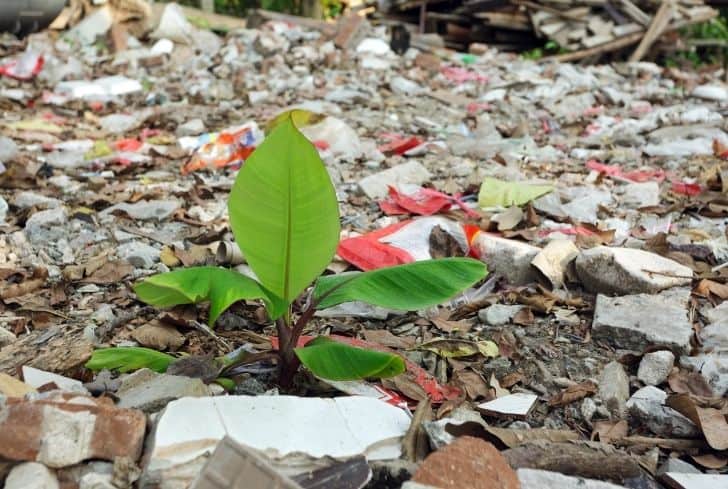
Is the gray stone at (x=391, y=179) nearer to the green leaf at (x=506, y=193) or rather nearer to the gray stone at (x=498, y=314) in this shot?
the green leaf at (x=506, y=193)

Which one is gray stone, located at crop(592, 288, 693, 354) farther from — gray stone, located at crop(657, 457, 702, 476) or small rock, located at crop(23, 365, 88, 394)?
small rock, located at crop(23, 365, 88, 394)

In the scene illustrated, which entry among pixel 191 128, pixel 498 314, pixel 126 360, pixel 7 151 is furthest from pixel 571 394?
pixel 191 128

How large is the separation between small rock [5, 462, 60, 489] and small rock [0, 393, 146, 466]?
1 cm

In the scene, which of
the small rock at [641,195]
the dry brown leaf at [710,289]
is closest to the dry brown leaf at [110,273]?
the dry brown leaf at [710,289]

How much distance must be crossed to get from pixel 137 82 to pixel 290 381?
210 inches

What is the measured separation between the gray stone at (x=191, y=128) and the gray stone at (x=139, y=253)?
229 cm

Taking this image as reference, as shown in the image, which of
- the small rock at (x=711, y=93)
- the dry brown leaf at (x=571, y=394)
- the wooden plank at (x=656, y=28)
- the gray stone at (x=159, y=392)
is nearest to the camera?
the gray stone at (x=159, y=392)

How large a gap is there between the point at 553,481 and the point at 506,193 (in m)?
2.07

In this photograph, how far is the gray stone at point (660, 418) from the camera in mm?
1750

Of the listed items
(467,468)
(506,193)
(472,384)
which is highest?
(467,468)

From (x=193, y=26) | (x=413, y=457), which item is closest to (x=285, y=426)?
(x=413, y=457)

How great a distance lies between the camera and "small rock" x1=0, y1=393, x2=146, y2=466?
137 centimetres

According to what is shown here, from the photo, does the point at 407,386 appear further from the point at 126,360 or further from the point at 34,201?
the point at 34,201

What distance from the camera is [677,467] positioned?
5.33ft
